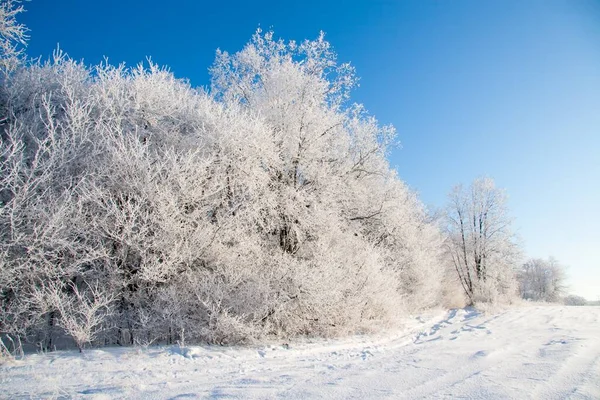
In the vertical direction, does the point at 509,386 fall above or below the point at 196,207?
below

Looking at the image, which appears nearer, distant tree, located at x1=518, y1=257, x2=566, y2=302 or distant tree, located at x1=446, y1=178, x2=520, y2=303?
distant tree, located at x1=446, y1=178, x2=520, y2=303

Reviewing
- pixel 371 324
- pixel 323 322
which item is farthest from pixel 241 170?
pixel 371 324

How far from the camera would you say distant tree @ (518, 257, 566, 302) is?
4710cm

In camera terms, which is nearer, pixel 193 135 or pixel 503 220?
pixel 193 135

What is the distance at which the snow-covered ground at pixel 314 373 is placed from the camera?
11.9 ft

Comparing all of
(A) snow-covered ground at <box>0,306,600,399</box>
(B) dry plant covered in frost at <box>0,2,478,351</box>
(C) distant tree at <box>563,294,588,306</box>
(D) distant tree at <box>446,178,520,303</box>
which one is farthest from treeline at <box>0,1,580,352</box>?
(C) distant tree at <box>563,294,588,306</box>

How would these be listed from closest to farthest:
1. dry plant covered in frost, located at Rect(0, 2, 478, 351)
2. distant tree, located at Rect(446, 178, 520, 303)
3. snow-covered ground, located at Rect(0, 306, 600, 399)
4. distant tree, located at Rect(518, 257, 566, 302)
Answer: snow-covered ground, located at Rect(0, 306, 600, 399) → dry plant covered in frost, located at Rect(0, 2, 478, 351) → distant tree, located at Rect(446, 178, 520, 303) → distant tree, located at Rect(518, 257, 566, 302)

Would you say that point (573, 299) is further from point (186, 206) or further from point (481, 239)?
point (186, 206)

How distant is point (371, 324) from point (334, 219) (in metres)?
3.50

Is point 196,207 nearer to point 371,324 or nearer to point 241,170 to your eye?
point 241,170

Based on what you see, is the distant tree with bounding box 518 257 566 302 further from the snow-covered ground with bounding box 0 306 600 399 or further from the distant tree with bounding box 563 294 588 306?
the snow-covered ground with bounding box 0 306 600 399

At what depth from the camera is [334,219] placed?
10680mm

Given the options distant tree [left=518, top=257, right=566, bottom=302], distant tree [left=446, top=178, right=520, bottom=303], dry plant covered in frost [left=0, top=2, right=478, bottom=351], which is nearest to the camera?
dry plant covered in frost [left=0, top=2, right=478, bottom=351]

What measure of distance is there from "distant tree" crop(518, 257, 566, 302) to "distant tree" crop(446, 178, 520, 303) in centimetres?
2690
